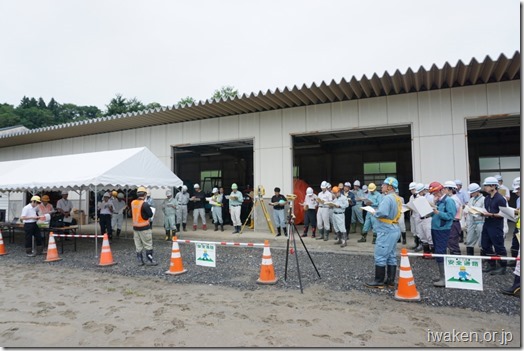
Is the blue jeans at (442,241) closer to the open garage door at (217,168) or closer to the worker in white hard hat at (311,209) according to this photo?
the worker in white hard hat at (311,209)

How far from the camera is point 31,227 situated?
8.77m

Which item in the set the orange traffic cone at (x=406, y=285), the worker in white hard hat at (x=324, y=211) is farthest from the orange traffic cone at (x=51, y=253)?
the orange traffic cone at (x=406, y=285)

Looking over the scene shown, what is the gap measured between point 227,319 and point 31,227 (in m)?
7.48

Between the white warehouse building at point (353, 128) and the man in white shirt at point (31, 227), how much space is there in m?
5.23

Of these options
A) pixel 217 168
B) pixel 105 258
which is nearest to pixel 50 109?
pixel 217 168

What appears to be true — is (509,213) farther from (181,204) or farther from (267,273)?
(181,204)

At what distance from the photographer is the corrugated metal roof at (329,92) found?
835 cm

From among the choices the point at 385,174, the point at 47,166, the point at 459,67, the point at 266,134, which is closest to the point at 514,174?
the point at 385,174

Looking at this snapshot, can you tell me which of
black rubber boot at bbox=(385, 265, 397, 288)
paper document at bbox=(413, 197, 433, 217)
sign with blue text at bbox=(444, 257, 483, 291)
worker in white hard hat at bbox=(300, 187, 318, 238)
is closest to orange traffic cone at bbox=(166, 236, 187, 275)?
black rubber boot at bbox=(385, 265, 397, 288)

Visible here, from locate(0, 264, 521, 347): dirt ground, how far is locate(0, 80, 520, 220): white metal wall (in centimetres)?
625

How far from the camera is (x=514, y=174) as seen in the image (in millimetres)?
15617

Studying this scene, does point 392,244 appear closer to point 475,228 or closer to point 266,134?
point 475,228

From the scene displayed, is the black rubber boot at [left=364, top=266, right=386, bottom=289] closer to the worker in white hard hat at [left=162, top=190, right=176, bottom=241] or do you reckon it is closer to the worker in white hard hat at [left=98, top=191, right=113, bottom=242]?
the worker in white hard hat at [left=162, top=190, right=176, bottom=241]

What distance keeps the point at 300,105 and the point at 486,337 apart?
29.8ft
